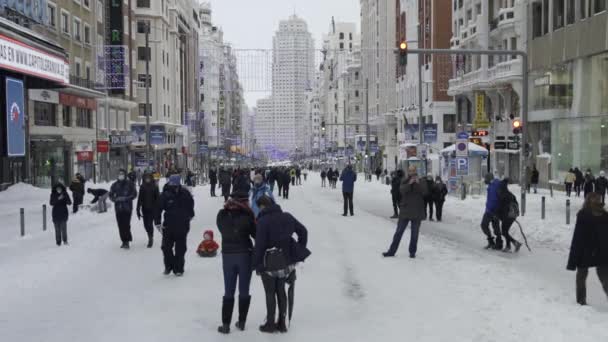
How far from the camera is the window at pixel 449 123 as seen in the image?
68.9 meters

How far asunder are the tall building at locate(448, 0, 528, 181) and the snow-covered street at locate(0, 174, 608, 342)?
30.0 m

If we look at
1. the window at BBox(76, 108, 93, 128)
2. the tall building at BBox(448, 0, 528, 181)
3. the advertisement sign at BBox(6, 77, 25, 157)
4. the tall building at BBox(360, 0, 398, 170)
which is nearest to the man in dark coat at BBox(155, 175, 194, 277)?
the advertisement sign at BBox(6, 77, 25, 157)

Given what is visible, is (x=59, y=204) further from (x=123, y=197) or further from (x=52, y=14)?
(x=52, y=14)

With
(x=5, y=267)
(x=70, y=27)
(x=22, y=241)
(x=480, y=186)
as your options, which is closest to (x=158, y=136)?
(x=70, y=27)

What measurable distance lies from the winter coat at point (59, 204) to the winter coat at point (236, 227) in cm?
971

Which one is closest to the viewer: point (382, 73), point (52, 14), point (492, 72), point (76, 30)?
point (52, 14)

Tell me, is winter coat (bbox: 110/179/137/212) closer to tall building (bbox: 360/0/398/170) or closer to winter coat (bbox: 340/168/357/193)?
winter coat (bbox: 340/168/357/193)

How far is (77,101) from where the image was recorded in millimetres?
46469

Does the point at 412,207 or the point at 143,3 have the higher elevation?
the point at 143,3

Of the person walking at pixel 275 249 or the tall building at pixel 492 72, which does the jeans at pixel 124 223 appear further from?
the tall building at pixel 492 72

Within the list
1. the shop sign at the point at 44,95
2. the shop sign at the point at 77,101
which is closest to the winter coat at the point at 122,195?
the shop sign at the point at 44,95

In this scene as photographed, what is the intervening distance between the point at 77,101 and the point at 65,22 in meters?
4.86

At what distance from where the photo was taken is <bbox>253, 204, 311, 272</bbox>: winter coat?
27.0ft

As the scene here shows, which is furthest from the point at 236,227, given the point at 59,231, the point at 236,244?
the point at 59,231
